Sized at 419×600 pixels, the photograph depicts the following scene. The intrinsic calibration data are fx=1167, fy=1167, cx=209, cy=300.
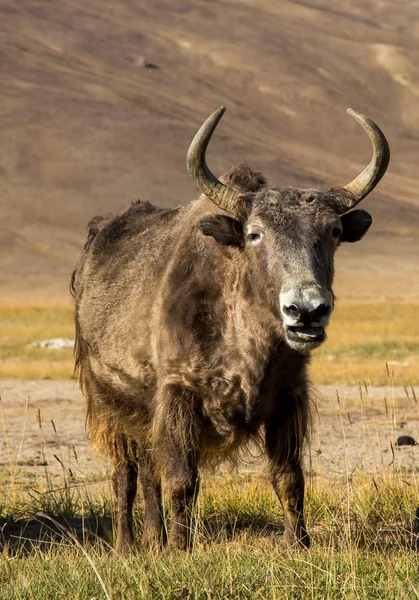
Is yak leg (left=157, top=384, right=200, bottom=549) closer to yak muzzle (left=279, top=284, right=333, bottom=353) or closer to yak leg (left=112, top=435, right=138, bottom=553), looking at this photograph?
yak muzzle (left=279, top=284, right=333, bottom=353)

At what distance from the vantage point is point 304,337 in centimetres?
614

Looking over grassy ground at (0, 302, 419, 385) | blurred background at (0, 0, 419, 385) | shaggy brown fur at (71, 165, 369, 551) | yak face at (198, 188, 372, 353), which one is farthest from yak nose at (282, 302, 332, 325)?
blurred background at (0, 0, 419, 385)

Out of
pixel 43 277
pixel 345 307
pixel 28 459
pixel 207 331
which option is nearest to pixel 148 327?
pixel 207 331

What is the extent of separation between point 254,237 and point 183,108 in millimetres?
124084

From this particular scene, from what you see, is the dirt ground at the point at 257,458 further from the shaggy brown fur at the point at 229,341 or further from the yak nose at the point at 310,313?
the yak nose at the point at 310,313

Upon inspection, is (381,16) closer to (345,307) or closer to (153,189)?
(153,189)

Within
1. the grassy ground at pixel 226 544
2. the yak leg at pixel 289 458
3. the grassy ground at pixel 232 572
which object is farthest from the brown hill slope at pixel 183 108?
the grassy ground at pixel 232 572

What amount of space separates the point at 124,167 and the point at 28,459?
9536 centimetres

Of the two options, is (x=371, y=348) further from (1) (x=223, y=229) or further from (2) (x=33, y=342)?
(1) (x=223, y=229)

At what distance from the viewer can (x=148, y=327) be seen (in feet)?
24.5

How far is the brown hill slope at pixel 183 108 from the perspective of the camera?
317 ft

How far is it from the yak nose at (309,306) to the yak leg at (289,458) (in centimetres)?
106

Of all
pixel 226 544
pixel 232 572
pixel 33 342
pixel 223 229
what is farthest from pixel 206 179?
pixel 33 342

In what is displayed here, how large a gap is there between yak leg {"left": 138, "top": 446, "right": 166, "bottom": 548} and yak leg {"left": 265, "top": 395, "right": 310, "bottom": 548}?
50.4 inches
